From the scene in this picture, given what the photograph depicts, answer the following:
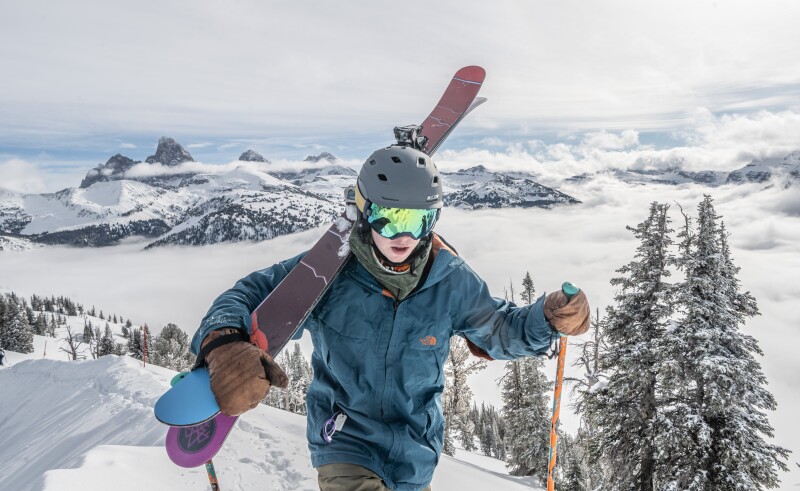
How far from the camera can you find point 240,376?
2260mm

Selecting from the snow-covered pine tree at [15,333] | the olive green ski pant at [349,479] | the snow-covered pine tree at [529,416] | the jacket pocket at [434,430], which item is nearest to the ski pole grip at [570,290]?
the jacket pocket at [434,430]

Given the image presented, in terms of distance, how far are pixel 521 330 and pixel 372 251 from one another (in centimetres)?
122

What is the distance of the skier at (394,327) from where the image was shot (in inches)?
118

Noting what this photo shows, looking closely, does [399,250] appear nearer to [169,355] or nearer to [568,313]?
[568,313]

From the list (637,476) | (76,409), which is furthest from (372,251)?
(637,476)

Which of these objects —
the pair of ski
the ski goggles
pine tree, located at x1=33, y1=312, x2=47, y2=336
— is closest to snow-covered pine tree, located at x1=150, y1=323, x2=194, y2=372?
pine tree, located at x1=33, y1=312, x2=47, y2=336

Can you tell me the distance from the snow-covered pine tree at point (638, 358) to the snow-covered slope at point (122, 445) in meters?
5.12

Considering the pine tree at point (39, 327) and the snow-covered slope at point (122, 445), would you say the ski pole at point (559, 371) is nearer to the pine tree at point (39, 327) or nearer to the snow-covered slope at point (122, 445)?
the snow-covered slope at point (122, 445)

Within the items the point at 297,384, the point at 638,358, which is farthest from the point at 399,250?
the point at 297,384

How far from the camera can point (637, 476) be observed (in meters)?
15.8

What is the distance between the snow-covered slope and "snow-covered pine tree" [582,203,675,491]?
512cm

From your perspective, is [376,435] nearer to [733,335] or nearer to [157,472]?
[157,472]

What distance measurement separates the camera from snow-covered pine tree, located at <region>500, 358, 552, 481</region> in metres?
26.6

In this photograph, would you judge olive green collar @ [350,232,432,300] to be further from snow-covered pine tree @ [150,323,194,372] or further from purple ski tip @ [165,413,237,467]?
snow-covered pine tree @ [150,323,194,372]
